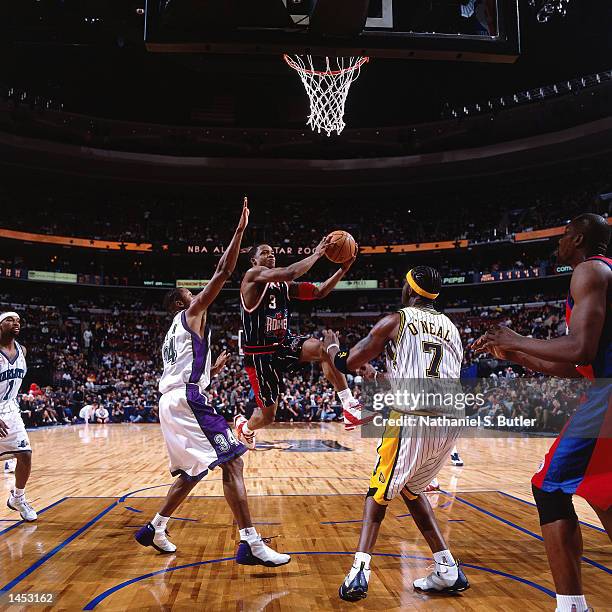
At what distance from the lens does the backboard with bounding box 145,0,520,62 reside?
4.52m

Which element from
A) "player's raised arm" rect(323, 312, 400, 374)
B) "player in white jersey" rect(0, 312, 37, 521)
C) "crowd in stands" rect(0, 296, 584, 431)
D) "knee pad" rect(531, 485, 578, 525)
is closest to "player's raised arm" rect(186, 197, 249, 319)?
"player's raised arm" rect(323, 312, 400, 374)

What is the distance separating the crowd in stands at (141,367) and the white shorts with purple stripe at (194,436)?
45.3ft

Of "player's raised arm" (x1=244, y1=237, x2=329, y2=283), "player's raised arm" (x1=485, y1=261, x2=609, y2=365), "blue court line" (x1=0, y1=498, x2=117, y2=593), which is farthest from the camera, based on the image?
"player's raised arm" (x1=244, y1=237, x2=329, y2=283)

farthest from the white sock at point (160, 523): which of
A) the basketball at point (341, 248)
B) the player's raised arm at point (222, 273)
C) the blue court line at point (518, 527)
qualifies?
the blue court line at point (518, 527)

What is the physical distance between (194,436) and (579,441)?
277cm

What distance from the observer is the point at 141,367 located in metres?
25.1

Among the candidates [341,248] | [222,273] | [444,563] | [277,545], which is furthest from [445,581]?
[341,248]

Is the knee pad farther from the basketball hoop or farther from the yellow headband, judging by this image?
the basketball hoop

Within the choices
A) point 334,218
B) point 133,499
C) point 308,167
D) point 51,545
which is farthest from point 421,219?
point 51,545

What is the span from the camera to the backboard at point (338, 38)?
14.8 feet

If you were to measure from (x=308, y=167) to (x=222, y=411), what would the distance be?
12.3m

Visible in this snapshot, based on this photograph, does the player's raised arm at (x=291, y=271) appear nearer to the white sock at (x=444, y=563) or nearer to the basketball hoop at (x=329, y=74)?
the white sock at (x=444, y=563)

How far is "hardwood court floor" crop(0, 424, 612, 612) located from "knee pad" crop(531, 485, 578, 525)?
110 cm

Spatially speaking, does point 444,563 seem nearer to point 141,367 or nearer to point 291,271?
point 291,271
